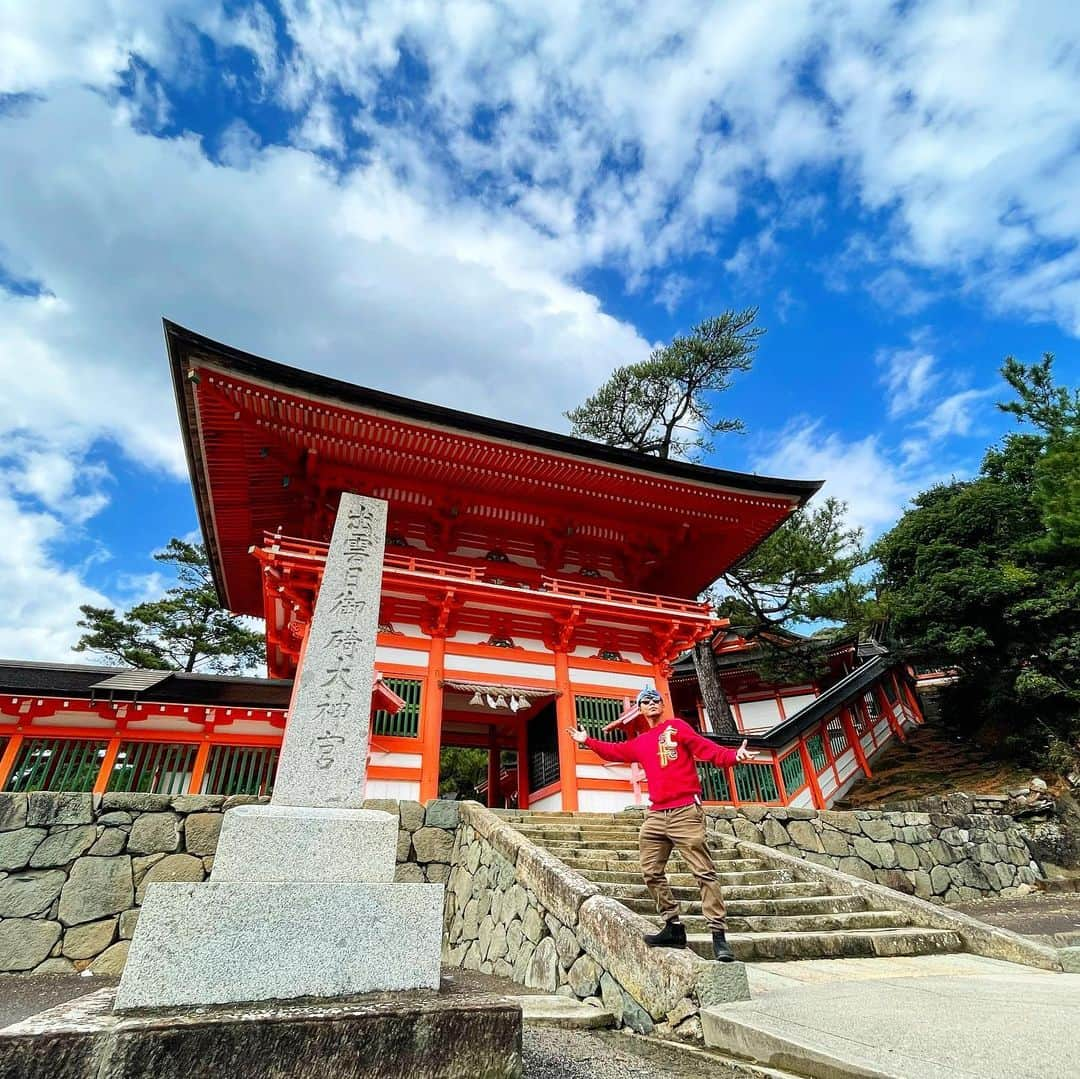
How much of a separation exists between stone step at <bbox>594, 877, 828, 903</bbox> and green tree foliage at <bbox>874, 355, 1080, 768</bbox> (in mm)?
10207

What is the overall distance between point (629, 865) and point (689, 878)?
0.65 meters

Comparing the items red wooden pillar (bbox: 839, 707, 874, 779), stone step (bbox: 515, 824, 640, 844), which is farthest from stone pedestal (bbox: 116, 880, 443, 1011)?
red wooden pillar (bbox: 839, 707, 874, 779)

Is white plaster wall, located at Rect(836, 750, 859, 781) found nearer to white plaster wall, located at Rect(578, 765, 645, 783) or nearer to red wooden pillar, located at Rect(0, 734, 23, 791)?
white plaster wall, located at Rect(578, 765, 645, 783)

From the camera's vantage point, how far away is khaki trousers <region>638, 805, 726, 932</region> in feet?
11.8

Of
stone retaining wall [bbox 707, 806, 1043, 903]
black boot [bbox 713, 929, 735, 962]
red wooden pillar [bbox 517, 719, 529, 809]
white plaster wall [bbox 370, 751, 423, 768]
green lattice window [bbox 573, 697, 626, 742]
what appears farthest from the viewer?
red wooden pillar [bbox 517, 719, 529, 809]

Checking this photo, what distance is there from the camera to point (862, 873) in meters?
8.41

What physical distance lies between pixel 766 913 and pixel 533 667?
6538 mm

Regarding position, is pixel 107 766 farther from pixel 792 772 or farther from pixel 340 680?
pixel 792 772

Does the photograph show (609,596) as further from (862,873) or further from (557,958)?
(557,958)

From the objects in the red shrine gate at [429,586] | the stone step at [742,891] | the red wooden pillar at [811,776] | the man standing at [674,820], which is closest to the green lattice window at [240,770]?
the red shrine gate at [429,586]

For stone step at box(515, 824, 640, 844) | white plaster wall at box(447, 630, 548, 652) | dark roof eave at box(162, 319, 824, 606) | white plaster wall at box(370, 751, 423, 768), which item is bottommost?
stone step at box(515, 824, 640, 844)

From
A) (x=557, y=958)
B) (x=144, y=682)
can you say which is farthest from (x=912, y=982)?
(x=144, y=682)

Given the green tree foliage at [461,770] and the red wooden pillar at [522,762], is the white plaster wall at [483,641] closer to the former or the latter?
the red wooden pillar at [522,762]

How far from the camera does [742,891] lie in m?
5.22
